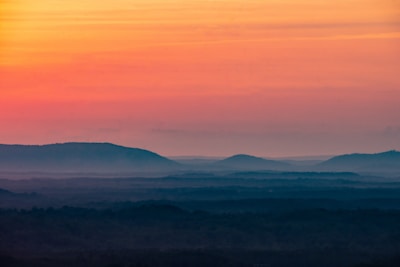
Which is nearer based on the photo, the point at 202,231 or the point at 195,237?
the point at 195,237

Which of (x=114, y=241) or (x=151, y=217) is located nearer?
(x=114, y=241)

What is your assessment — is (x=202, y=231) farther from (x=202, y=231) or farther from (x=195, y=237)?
(x=195, y=237)

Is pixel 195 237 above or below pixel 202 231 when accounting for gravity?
below

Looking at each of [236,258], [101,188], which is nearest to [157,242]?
[236,258]

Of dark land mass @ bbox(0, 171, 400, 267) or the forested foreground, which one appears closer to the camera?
the forested foreground

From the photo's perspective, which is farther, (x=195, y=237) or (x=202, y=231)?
(x=202, y=231)

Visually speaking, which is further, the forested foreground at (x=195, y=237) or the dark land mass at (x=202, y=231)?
the dark land mass at (x=202, y=231)

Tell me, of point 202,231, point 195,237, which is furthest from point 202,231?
point 195,237

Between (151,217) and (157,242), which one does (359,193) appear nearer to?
(151,217)
